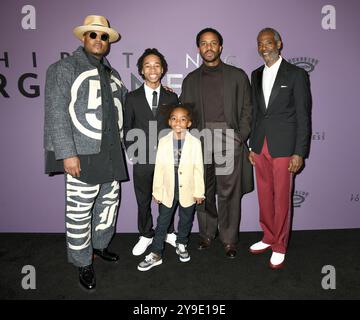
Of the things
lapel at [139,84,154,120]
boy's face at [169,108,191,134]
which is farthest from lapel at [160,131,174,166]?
lapel at [139,84,154,120]

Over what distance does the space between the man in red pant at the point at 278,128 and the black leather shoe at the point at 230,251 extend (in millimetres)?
376

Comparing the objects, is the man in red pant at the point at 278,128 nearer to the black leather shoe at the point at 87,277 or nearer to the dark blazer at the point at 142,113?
the dark blazer at the point at 142,113

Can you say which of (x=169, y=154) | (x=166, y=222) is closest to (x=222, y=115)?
(x=169, y=154)

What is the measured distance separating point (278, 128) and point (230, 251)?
1.31 meters

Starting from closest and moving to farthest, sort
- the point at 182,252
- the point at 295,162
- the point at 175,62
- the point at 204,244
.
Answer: the point at 295,162, the point at 182,252, the point at 204,244, the point at 175,62

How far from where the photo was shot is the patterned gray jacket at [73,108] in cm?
216

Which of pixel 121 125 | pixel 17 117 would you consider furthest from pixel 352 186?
pixel 17 117

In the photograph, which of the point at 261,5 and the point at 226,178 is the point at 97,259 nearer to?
the point at 226,178

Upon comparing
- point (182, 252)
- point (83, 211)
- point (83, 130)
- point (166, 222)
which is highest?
point (83, 130)

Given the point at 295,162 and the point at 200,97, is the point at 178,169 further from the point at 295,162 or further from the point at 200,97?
the point at 295,162

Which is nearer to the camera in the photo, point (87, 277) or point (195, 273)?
point (87, 277)

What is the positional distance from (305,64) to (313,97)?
0.39 metres

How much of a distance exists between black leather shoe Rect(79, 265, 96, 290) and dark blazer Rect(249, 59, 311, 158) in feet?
6.21

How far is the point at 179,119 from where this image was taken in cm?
245
